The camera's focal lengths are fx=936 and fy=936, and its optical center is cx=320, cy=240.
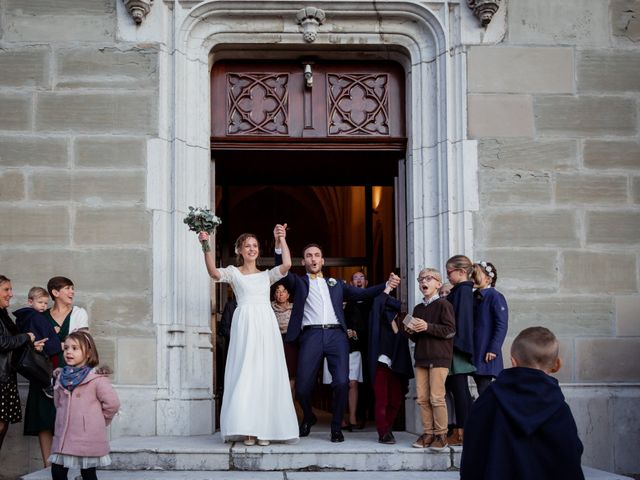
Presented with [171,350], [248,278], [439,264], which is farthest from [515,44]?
[171,350]

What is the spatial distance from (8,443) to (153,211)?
8.00 ft

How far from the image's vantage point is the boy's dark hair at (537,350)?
13.8 ft

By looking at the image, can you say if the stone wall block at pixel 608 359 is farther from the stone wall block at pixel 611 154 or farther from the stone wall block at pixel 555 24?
the stone wall block at pixel 555 24

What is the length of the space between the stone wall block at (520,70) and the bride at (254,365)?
103 inches

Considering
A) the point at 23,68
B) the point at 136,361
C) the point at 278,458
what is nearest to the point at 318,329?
the point at 278,458

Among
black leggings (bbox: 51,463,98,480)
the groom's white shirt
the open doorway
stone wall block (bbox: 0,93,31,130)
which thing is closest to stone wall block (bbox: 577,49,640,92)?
the open doorway

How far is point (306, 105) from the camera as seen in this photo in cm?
945

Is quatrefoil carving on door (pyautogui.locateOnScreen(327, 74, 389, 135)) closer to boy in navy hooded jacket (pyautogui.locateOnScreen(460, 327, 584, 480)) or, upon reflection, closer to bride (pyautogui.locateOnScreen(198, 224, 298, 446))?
bride (pyautogui.locateOnScreen(198, 224, 298, 446))

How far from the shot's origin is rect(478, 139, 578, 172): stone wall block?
886cm

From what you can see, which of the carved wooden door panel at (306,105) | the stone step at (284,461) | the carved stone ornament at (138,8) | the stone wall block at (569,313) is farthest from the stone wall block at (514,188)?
the carved stone ornament at (138,8)

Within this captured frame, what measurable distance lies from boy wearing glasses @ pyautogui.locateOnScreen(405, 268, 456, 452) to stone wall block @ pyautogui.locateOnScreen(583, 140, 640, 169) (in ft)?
7.65

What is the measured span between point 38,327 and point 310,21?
386 centimetres

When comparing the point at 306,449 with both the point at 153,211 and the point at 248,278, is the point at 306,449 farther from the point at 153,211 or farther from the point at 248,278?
the point at 153,211

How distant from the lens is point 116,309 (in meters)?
8.59
